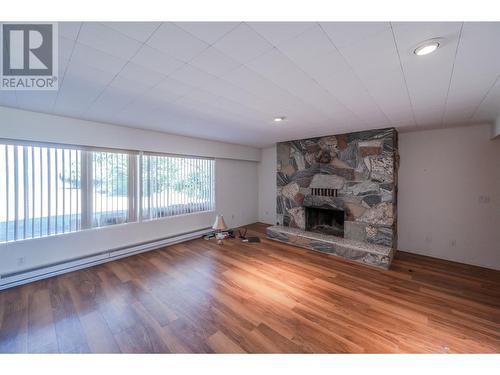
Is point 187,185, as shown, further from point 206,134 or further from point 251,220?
point 251,220

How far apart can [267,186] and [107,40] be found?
5.47m

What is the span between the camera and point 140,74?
177 cm

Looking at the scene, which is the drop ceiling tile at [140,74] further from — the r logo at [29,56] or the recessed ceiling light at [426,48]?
the recessed ceiling light at [426,48]

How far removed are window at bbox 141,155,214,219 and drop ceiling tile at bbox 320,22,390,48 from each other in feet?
12.8

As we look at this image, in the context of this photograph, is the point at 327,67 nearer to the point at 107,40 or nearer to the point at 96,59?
the point at 107,40

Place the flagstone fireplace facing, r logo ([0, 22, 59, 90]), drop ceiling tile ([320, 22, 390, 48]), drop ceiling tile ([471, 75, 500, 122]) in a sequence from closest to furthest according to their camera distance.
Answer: drop ceiling tile ([320, 22, 390, 48]) < r logo ([0, 22, 59, 90]) < drop ceiling tile ([471, 75, 500, 122]) < the flagstone fireplace facing

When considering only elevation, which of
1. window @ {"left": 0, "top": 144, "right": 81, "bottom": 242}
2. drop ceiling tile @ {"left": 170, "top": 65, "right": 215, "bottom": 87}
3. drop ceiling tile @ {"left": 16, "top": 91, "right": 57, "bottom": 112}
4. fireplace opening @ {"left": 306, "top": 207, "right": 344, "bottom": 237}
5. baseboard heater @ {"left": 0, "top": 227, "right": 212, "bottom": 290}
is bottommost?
baseboard heater @ {"left": 0, "top": 227, "right": 212, "bottom": 290}

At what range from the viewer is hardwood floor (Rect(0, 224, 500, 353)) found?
67.7 inches

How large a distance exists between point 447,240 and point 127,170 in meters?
6.36

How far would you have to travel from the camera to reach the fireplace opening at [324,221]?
445cm

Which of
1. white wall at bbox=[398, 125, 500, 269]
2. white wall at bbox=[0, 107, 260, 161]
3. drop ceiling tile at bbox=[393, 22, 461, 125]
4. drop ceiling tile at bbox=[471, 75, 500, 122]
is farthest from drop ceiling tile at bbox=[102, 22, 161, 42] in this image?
white wall at bbox=[398, 125, 500, 269]

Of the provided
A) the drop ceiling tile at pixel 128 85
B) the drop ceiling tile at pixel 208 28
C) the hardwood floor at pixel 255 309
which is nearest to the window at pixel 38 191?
the hardwood floor at pixel 255 309

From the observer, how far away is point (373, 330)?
188cm

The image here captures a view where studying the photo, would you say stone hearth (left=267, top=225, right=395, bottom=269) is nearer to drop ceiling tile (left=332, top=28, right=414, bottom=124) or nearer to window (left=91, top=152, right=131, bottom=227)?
drop ceiling tile (left=332, top=28, right=414, bottom=124)
